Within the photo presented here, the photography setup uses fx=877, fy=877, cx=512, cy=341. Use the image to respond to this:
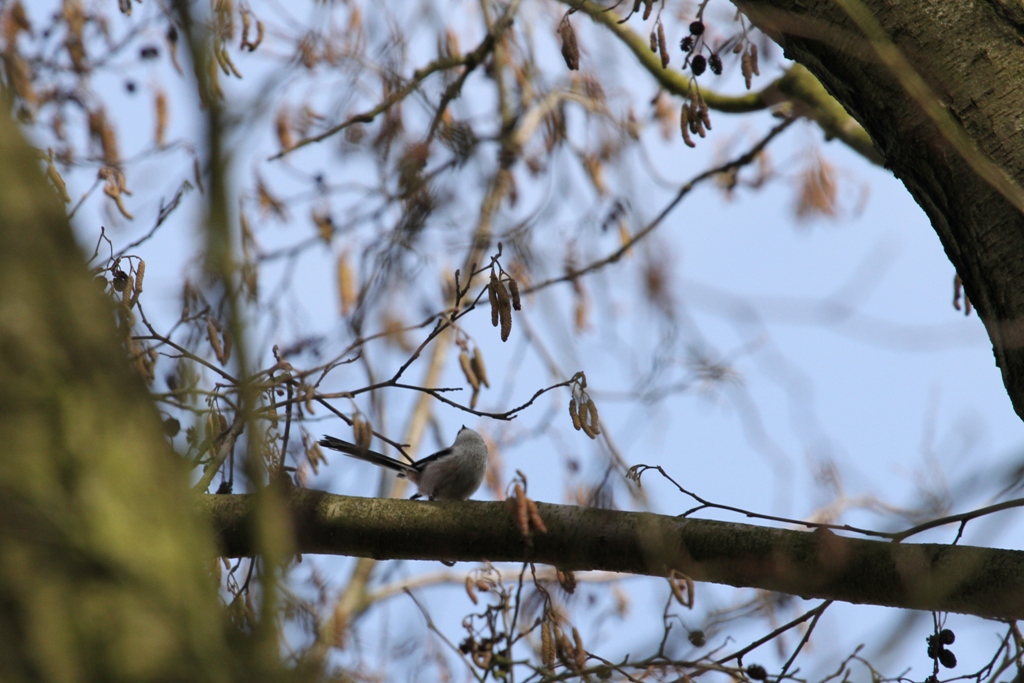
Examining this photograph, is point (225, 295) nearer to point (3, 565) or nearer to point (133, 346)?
point (3, 565)

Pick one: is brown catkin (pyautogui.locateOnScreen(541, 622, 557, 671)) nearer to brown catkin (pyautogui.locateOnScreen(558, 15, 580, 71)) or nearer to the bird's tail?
the bird's tail

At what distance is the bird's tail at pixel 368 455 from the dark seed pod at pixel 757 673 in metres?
1.63

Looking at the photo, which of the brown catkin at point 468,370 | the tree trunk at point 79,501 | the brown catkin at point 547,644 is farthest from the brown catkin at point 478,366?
the tree trunk at point 79,501

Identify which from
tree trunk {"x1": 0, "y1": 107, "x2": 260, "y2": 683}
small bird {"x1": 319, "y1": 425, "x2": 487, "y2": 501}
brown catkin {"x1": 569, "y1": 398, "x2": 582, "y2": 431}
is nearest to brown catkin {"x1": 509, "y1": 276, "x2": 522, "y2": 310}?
brown catkin {"x1": 569, "y1": 398, "x2": 582, "y2": 431}

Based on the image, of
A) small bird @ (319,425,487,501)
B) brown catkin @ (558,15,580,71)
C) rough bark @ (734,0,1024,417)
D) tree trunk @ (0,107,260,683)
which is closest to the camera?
tree trunk @ (0,107,260,683)

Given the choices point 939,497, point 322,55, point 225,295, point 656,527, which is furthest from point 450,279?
point 225,295

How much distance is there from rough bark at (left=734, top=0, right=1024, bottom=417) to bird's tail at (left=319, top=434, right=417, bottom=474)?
7.08ft

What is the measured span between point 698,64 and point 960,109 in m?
1.26

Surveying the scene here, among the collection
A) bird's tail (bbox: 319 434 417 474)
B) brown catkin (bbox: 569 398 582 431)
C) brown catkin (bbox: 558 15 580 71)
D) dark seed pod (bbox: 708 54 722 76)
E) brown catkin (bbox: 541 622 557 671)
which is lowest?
brown catkin (bbox: 541 622 557 671)

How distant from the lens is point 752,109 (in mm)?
4688

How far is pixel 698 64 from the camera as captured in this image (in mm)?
3285

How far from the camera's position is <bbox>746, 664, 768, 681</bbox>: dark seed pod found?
2.42m

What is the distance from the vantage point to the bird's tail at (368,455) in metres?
3.83

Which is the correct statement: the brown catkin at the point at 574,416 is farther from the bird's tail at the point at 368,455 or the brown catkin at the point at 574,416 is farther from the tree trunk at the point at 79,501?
the tree trunk at the point at 79,501
